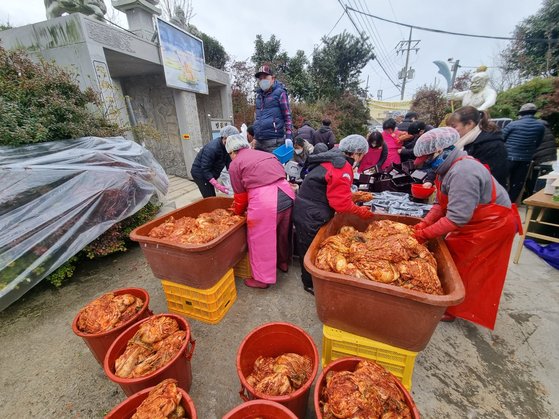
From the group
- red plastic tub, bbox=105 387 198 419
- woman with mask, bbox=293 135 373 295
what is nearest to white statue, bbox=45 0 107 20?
woman with mask, bbox=293 135 373 295

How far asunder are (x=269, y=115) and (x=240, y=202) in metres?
2.12

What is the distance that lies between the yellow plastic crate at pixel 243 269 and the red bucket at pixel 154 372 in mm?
1124

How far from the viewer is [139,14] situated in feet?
19.4

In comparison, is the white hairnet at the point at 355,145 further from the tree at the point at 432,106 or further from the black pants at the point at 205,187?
the tree at the point at 432,106

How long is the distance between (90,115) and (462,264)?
482cm

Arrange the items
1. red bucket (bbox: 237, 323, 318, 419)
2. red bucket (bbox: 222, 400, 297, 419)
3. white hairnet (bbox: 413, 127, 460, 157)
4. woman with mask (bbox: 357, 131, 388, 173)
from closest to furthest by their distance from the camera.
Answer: red bucket (bbox: 222, 400, 297, 419), red bucket (bbox: 237, 323, 318, 419), white hairnet (bbox: 413, 127, 460, 157), woman with mask (bbox: 357, 131, 388, 173)

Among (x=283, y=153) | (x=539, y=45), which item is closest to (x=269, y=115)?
(x=283, y=153)

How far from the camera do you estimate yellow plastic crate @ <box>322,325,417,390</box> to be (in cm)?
153

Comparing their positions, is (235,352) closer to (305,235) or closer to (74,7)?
(305,235)

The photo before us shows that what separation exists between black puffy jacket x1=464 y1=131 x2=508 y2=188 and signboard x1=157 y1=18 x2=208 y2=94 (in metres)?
6.43

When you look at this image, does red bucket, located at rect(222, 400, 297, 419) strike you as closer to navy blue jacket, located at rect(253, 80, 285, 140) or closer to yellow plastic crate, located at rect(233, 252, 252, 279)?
yellow plastic crate, located at rect(233, 252, 252, 279)

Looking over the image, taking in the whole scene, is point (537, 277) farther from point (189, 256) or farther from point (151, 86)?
point (151, 86)

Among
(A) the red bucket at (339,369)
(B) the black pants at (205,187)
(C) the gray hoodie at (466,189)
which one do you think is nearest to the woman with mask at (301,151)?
(B) the black pants at (205,187)

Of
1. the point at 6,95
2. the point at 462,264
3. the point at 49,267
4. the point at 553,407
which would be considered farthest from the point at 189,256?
the point at 6,95
